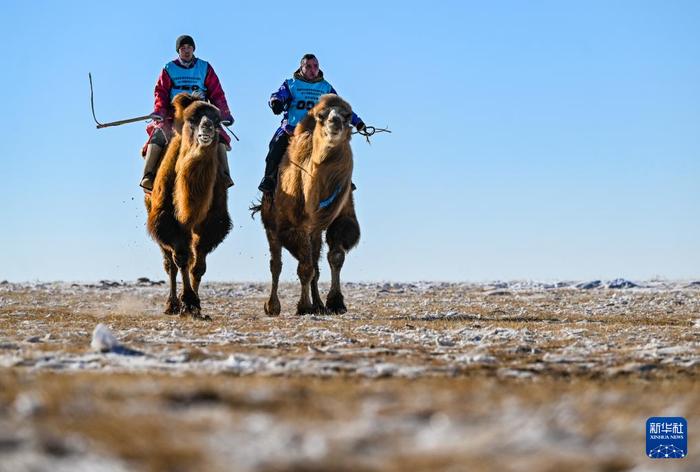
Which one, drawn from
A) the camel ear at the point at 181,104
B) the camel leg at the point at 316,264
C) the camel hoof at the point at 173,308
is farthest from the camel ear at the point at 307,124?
the camel hoof at the point at 173,308

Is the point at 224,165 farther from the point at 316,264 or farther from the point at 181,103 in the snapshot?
the point at 316,264

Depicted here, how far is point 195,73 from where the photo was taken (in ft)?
46.3

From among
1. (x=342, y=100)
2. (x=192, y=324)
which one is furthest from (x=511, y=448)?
(x=342, y=100)

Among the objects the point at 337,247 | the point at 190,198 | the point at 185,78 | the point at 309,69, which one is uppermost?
the point at 309,69

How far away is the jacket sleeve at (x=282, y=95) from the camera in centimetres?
1463

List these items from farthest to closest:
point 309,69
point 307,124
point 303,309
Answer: point 309,69 < point 307,124 < point 303,309

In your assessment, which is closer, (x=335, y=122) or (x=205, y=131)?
(x=205, y=131)

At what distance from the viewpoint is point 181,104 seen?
43.1ft

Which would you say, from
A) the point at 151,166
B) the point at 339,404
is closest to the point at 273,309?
the point at 151,166

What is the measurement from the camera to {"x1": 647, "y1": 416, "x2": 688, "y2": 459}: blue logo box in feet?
11.6

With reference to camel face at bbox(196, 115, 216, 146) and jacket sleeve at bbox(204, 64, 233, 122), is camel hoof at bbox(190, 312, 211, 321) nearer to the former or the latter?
camel face at bbox(196, 115, 216, 146)

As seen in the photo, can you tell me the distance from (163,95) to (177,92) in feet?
0.61

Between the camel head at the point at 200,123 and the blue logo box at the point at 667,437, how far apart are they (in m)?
8.86

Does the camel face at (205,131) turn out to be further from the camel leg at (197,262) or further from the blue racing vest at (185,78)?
the blue racing vest at (185,78)
